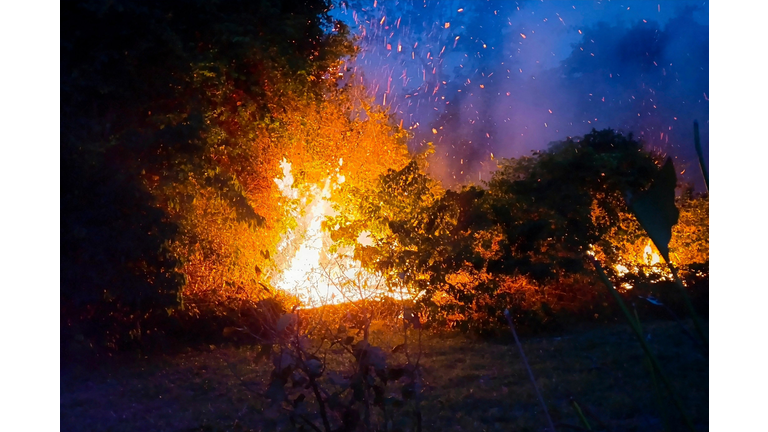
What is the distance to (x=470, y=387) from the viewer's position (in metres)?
4.17

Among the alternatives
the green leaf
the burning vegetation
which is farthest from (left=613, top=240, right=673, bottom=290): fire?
the green leaf

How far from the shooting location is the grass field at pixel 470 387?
336cm

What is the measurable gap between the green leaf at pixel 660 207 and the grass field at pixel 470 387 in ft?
7.36

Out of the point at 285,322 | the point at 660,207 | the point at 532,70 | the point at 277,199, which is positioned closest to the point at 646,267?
the point at 532,70

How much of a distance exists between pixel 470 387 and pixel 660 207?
150 inches

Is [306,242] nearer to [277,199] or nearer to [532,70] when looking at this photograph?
[277,199]

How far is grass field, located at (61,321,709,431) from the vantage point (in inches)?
132

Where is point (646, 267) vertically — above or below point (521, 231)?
below

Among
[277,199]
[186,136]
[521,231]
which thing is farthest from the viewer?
[277,199]

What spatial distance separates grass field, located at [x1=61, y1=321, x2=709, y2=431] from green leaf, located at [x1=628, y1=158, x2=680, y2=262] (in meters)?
2.24

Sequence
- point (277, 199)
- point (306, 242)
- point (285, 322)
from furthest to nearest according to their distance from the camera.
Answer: point (306, 242) → point (277, 199) → point (285, 322)

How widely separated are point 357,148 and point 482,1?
11.8 feet

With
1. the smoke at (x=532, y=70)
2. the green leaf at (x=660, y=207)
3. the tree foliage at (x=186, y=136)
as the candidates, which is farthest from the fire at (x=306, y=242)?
the green leaf at (x=660, y=207)

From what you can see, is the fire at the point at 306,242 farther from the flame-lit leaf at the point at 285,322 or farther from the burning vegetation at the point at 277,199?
the flame-lit leaf at the point at 285,322
